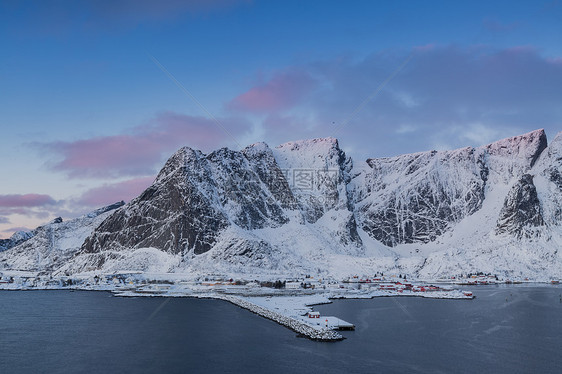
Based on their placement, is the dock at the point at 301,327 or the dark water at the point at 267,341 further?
the dock at the point at 301,327

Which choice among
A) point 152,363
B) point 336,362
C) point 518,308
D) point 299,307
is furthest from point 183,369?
point 518,308

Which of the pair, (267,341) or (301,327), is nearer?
(267,341)

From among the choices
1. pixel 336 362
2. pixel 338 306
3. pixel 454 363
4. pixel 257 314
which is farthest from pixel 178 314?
pixel 454 363

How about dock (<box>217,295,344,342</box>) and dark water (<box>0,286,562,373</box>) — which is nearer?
dark water (<box>0,286,562,373</box>)

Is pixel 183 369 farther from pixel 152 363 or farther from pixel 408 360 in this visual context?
pixel 408 360

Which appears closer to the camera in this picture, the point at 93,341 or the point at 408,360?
the point at 408,360

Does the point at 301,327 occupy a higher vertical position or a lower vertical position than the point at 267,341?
higher

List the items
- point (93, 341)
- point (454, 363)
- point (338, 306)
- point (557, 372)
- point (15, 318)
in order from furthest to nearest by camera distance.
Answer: point (338, 306) < point (15, 318) < point (93, 341) < point (454, 363) < point (557, 372)

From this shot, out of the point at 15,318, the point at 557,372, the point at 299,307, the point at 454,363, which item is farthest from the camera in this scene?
the point at 299,307
